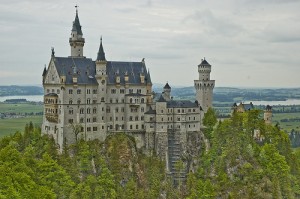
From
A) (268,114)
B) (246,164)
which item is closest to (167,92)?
(246,164)

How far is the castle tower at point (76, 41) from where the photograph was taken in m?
139

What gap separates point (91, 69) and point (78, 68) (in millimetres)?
4018

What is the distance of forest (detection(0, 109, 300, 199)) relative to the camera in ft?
391

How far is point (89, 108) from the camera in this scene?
429 feet

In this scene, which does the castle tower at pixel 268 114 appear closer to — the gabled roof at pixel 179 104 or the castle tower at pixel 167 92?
the gabled roof at pixel 179 104

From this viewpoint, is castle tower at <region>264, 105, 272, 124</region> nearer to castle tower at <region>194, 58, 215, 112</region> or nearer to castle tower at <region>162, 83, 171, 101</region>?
castle tower at <region>194, 58, 215, 112</region>

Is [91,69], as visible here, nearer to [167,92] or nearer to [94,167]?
[167,92]

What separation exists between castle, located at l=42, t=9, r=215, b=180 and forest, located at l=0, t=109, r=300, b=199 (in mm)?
3674

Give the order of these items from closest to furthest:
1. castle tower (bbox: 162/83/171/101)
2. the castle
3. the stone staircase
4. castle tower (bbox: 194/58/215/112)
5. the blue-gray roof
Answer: the castle → the blue-gray roof → the stone staircase → castle tower (bbox: 162/83/171/101) → castle tower (bbox: 194/58/215/112)

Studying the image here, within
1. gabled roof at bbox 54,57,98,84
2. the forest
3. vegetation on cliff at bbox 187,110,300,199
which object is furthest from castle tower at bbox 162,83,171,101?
gabled roof at bbox 54,57,98,84

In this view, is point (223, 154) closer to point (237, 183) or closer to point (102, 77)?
point (237, 183)

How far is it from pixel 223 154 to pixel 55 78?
174ft

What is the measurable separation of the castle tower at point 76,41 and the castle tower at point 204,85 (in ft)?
133

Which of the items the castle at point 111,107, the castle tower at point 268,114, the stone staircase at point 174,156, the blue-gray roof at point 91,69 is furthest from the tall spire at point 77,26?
the castle tower at point 268,114
